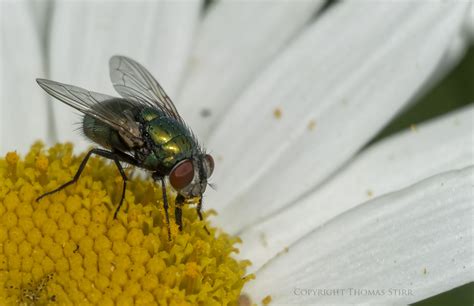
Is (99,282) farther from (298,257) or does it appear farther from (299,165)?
(299,165)

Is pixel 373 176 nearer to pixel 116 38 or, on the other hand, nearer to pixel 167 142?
pixel 167 142

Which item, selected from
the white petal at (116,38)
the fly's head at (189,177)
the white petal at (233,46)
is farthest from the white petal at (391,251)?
the white petal at (116,38)

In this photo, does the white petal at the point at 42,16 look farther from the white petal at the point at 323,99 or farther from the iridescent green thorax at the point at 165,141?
the iridescent green thorax at the point at 165,141

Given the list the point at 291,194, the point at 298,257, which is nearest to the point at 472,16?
the point at 291,194

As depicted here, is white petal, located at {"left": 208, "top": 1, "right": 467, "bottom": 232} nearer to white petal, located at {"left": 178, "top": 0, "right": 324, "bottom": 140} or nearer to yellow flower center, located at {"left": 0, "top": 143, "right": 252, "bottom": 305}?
white petal, located at {"left": 178, "top": 0, "right": 324, "bottom": 140}

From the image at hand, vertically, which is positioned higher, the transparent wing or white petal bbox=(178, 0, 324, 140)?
white petal bbox=(178, 0, 324, 140)

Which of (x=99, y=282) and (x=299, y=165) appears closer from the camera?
(x=99, y=282)

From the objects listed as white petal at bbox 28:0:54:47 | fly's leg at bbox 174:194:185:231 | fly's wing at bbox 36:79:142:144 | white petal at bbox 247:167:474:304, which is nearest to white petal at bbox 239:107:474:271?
white petal at bbox 247:167:474:304
